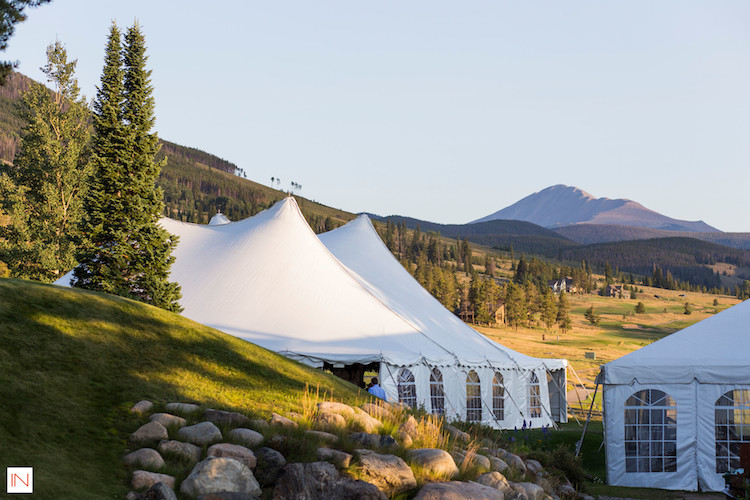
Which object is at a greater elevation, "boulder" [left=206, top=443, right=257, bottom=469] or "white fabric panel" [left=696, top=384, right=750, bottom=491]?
"boulder" [left=206, top=443, right=257, bottom=469]

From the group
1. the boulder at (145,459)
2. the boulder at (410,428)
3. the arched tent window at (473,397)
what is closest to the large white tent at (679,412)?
the arched tent window at (473,397)

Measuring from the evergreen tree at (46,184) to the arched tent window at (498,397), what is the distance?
16.6 m

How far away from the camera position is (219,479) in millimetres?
5715

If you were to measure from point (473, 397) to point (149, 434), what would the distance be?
41.0 feet

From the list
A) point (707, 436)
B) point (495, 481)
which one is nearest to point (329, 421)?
point (495, 481)

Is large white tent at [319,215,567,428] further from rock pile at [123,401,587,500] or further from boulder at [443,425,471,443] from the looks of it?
rock pile at [123,401,587,500]

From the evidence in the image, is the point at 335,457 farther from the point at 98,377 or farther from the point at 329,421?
the point at 98,377

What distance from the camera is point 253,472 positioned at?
6207 mm

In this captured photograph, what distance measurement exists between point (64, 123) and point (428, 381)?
19560 mm

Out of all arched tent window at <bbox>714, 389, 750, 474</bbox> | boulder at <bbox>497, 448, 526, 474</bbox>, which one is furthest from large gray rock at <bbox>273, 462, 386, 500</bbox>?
arched tent window at <bbox>714, 389, 750, 474</bbox>

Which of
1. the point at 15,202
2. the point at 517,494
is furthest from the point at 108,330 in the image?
the point at 15,202

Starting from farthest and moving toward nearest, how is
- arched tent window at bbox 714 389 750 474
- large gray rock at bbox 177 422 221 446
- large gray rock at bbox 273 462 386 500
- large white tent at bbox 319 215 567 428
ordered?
large white tent at bbox 319 215 567 428 → arched tent window at bbox 714 389 750 474 → large gray rock at bbox 177 422 221 446 → large gray rock at bbox 273 462 386 500

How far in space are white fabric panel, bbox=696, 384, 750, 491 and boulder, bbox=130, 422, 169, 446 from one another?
10047 millimetres

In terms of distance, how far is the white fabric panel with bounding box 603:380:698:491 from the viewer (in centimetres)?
1262
